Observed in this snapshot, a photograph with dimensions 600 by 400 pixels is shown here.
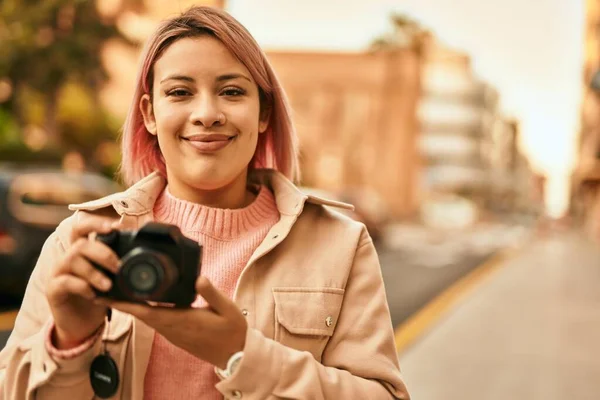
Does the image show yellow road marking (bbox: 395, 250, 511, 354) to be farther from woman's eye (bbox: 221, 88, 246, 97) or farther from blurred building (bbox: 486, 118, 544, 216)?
blurred building (bbox: 486, 118, 544, 216)

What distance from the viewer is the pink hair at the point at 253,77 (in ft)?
5.47

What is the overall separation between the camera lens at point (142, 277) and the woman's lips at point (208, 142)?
387 millimetres

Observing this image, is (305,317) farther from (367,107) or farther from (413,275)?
(367,107)

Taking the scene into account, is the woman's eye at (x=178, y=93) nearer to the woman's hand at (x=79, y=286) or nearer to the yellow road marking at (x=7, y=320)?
the woman's hand at (x=79, y=286)

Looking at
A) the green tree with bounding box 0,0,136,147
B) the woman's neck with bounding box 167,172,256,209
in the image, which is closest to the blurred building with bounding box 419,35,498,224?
the green tree with bounding box 0,0,136,147

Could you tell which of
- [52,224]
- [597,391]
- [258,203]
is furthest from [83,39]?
[258,203]

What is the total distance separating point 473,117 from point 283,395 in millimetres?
117285

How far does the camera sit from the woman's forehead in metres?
1.66

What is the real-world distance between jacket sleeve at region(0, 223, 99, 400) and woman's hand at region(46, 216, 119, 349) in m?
0.04

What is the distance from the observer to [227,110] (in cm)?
169

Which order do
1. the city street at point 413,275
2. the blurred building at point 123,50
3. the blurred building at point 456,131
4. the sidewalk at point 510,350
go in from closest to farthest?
the sidewalk at point 510,350, the city street at point 413,275, the blurred building at point 123,50, the blurred building at point 456,131

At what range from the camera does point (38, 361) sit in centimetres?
156

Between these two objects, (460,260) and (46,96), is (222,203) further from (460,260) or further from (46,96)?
(46,96)

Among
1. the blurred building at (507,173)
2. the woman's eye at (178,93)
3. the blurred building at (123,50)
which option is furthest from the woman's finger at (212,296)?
the blurred building at (507,173)
